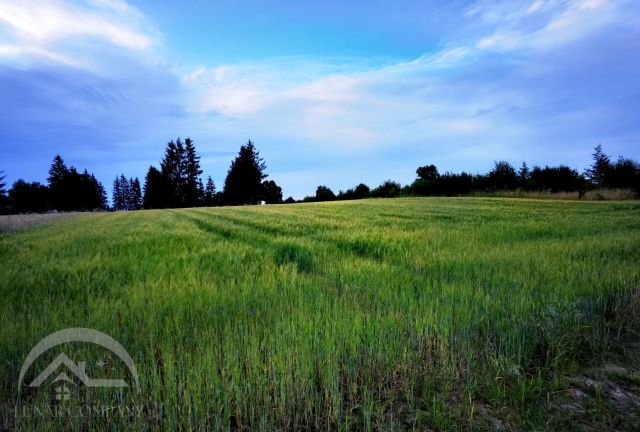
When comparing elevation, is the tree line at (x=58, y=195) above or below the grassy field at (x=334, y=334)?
above

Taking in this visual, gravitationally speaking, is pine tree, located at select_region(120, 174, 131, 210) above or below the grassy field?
above

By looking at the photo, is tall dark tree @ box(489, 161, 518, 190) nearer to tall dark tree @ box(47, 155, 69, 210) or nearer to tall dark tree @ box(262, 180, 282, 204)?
tall dark tree @ box(262, 180, 282, 204)

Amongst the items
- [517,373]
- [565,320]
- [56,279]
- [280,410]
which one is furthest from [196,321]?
[565,320]

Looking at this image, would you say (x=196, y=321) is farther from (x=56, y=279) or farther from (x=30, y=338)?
(x=56, y=279)

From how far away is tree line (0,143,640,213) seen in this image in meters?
50.6

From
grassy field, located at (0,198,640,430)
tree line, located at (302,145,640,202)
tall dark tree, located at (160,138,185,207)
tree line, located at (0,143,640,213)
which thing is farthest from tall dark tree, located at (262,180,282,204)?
grassy field, located at (0,198,640,430)

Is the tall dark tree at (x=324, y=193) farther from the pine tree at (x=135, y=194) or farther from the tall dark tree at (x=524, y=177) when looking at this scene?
the pine tree at (x=135, y=194)

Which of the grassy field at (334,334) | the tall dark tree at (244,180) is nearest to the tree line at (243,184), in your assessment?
the tall dark tree at (244,180)

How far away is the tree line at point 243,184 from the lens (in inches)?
1991

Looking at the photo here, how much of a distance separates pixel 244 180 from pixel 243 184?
1.00 m

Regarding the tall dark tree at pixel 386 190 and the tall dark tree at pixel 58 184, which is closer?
the tall dark tree at pixel 386 190

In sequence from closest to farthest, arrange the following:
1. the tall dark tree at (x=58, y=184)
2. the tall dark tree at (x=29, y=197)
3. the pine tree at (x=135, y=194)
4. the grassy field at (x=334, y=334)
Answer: the grassy field at (x=334, y=334), the tall dark tree at (x=58, y=184), the tall dark tree at (x=29, y=197), the pine tree at (x=135, y=194)

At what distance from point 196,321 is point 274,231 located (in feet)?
23.0

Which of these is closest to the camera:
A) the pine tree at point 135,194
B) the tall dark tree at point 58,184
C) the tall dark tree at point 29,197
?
the tall dark tree at point 58,184
